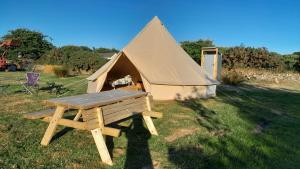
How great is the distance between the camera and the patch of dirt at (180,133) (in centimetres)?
529

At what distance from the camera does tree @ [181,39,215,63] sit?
2481 cm

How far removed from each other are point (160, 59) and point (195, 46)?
16534mm

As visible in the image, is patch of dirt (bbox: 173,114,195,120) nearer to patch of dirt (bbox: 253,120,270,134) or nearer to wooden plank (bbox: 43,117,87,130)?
patch of dirt (bbox: 253,120,270,134)

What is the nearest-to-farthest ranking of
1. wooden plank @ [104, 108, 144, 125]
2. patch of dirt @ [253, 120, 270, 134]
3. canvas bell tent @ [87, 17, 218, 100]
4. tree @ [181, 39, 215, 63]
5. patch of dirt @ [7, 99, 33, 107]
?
wooden plank @ [104, 108, 144, 125]
patch of dirt @ [253, 120, 270, 134]
patch of dirt @ [7, 99, 33, 107]
canvas bell tent @ [87, 17, 218, 100]
tree @ [181, 39, 215, 63]

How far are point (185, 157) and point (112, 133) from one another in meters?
1.12

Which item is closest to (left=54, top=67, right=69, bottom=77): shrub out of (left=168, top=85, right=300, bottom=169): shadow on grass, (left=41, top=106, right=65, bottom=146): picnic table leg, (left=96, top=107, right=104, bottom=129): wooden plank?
(left=168, top=85, right=300, bottom=169): shadow on grass

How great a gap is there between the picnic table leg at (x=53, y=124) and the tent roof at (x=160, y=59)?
5217 mm

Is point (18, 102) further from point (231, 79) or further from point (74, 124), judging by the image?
point (231, 79)

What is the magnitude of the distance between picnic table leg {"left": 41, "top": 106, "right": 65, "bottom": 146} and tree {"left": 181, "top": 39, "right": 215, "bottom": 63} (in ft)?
66.1

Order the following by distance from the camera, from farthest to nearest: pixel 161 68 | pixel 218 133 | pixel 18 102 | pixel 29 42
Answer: pixel 29 42 < pixel 161 68 < pixel 18 102 < pixel 218 133

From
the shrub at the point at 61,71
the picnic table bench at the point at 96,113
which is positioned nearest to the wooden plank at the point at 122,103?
the picnic table bench at the point at 96,113

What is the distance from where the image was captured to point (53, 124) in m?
4.47

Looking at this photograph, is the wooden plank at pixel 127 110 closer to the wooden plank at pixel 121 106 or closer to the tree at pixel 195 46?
the wooden plank at pixel 121 106

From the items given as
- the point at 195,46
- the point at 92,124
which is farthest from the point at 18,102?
the point at 195,46
